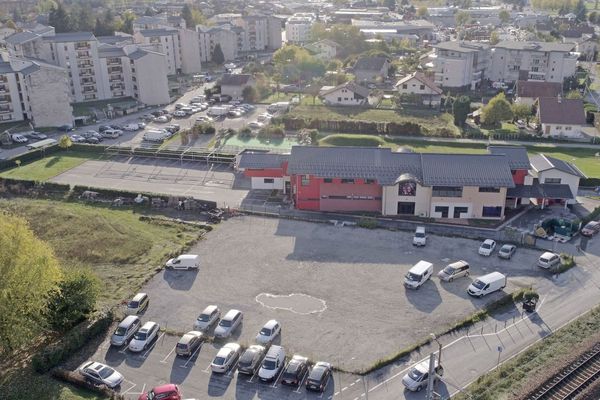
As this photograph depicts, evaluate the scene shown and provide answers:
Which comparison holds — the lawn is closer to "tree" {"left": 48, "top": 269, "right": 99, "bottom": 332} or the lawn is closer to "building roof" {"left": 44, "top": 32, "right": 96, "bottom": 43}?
"building roof" {"left": 44, "top": 32, "right": 96, "bottom": 43}

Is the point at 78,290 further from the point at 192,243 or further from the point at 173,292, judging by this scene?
the point at 192,243

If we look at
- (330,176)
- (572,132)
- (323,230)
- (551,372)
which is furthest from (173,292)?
(572,132)

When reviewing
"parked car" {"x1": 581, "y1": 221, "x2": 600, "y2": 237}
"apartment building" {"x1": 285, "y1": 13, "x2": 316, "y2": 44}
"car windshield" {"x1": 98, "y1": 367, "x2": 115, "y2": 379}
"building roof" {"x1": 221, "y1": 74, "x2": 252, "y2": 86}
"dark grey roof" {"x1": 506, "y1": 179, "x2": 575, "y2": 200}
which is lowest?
"parked car" {"x1": 581, "y1": 221, "x2": 600, "y2": 237}

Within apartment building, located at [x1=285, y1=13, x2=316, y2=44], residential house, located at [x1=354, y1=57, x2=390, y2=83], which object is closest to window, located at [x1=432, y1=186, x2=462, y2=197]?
residential house, located at [x1=354, y1=57, x2=390, y2=83]

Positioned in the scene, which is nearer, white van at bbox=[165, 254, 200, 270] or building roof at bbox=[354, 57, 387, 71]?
white van at bbox=[165, 254, 200, 270]

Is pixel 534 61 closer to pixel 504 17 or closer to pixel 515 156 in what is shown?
pixel 515 156

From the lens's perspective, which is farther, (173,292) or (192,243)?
(192,243)

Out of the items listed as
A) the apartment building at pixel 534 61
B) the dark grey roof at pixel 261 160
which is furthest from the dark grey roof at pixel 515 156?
the apartment building at pixel 534 61
